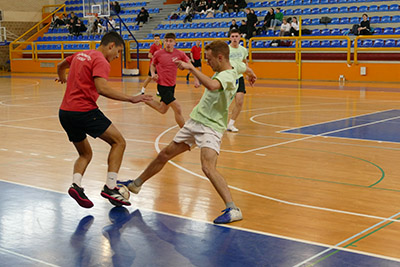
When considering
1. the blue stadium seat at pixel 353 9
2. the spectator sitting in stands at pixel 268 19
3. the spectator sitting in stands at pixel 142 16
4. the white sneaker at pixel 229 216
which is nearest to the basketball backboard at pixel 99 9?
the spectator sitting in stands at pixel 142 16

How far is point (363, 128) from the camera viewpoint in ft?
38.2

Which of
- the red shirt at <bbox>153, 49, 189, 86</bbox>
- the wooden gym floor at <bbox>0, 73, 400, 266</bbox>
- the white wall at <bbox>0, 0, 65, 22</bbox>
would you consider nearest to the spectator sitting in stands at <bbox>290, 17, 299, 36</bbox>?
the wooden gym floor at <bbox>0, 73, 400, 266</bbox>

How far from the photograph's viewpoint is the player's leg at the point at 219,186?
550cm

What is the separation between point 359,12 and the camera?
26.2 meters

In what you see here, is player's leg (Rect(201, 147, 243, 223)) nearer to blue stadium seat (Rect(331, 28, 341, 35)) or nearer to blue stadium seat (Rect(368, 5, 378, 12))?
blue stadium seat (Rect(331, 28, 341, 35))

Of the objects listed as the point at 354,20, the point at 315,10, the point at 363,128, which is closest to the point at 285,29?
the point at 315,10

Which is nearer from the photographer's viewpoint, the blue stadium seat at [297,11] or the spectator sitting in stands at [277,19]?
the spectator sitting in stands at [277,19]

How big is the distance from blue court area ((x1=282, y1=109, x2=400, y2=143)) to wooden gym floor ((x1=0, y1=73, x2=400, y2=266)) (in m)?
0.04

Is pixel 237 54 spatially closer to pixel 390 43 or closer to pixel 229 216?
pixel 229 216

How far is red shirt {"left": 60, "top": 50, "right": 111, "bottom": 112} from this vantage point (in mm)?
5926

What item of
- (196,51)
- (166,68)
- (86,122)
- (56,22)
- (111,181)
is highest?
(56,22)

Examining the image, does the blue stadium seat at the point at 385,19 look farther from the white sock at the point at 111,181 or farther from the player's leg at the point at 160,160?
the white sock at the point at 111,181

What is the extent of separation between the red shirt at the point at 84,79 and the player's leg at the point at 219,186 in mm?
1358

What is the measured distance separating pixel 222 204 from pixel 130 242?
4.89 feet
